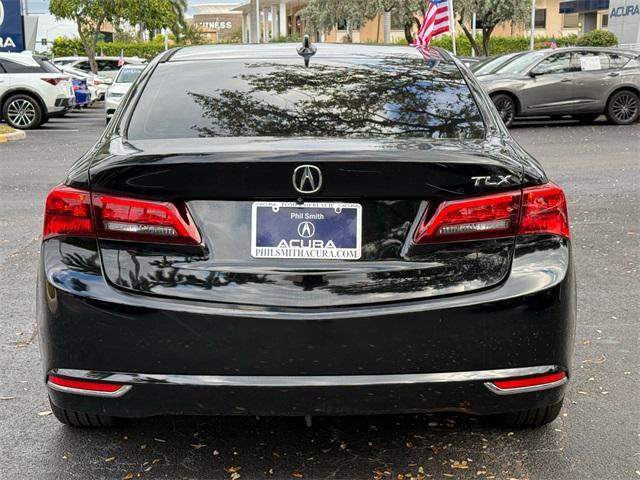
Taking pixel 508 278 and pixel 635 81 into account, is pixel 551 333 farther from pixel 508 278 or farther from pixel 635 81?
pixel 635 81

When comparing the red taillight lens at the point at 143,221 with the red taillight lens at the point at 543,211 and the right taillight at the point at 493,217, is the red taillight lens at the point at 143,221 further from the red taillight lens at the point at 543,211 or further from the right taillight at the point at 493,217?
the red taillight lens at the point at 543,211

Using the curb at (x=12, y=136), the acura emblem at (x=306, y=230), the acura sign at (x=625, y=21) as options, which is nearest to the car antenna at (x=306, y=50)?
the acura emblem at (x=306, y=230)

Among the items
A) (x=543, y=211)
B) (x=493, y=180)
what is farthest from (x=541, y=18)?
(x=493, y=180)

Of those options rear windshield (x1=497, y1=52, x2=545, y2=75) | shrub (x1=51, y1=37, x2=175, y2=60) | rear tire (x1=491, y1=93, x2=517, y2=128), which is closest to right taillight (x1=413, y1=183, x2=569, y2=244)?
rear tire (x1=491, y1=93, x2=517, y2=128)

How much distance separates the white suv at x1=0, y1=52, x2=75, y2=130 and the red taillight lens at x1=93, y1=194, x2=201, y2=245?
1999cm

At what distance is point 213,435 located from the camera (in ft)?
13.0

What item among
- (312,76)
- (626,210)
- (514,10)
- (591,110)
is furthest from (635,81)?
(514,10)

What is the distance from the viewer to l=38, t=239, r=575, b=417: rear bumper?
10.4ft

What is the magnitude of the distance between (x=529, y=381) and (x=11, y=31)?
2667 centimetres

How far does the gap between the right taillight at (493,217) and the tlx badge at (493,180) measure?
0.04 meters

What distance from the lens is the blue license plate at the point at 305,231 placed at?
3203mm

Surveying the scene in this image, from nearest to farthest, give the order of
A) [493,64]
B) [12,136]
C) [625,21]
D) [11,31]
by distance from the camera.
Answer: [12,136]
[493,64]
[11,31]
[625,21]

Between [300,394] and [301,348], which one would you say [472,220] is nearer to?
[301,348]

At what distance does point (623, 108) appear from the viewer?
69.3 ft
